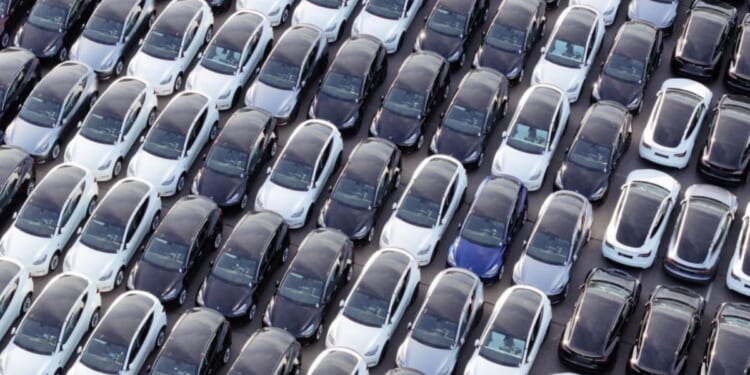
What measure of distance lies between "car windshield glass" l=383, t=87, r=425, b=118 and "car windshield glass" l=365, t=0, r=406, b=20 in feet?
11.8

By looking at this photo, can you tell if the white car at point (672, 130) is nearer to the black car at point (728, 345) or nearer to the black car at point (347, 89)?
the black car at point (728, 345)

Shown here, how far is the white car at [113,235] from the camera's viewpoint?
1574 inches

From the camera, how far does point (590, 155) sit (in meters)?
42.4

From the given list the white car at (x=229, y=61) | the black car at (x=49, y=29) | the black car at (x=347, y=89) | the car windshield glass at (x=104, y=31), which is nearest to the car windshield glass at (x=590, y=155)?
the black car at (x=347, y=89)

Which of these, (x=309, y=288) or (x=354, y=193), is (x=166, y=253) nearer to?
(x=309, y=288)

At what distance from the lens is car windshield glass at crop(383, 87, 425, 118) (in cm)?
4359

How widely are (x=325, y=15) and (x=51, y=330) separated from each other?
13631 millimetres

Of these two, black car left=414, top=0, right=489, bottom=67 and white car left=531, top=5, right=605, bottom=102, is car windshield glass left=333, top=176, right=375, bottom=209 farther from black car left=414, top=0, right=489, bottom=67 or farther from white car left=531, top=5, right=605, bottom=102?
white car left=531, top=5, right=605, bottom=102

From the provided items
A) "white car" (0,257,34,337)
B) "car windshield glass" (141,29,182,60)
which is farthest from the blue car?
"white car" (0,257,34,337)

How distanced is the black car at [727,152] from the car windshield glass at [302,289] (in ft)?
37.3

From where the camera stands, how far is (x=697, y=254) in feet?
132

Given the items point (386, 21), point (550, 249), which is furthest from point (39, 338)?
point (386, 21)

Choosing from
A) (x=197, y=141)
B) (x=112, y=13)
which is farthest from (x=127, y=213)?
(x=112, y=13)

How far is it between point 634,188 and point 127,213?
12.9 m
